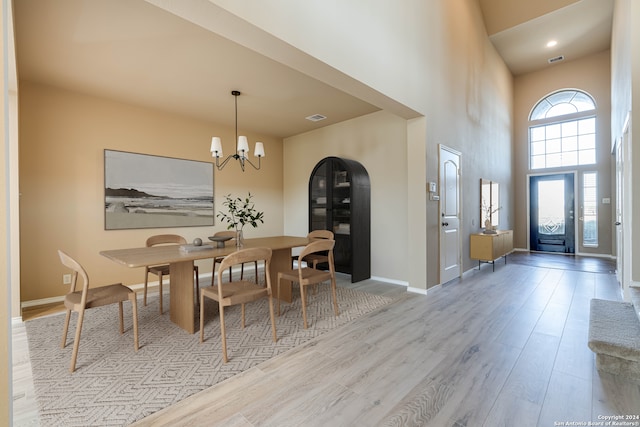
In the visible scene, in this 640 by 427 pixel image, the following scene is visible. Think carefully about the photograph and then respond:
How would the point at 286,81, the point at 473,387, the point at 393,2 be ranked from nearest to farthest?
1. the point at 473,387
2. the point at 393,2
3. the point at 286,81

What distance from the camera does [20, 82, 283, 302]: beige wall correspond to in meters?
3.46

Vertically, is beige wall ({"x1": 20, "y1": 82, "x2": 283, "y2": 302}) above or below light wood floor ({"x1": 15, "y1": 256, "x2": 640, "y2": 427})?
above

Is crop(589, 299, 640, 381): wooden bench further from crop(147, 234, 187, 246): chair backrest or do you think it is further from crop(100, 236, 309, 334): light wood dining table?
crop(147, 234, 187, 246): chair backrest

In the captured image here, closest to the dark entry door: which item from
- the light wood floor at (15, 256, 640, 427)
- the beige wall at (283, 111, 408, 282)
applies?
the light wood floor at (15, 256, 640, 427)

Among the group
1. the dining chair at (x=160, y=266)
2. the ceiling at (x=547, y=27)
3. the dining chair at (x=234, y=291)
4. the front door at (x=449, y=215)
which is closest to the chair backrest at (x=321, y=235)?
the dining chair at (x=234, y=291)

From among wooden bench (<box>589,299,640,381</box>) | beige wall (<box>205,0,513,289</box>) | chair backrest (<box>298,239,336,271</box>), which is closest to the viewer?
wooden bench (<box>589,299,640,381</box>)

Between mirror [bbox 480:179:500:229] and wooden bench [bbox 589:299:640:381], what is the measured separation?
330cm

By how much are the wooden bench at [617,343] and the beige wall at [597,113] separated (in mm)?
5732

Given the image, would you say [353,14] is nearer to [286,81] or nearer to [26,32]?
[286,81]

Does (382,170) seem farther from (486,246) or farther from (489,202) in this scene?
(489,202)

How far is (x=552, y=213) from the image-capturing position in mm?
7266

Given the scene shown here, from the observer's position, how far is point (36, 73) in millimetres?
3238

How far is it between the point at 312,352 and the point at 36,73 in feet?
13.9

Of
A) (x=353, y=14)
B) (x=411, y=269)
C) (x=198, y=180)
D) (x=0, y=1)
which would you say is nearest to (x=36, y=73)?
(x=198, y=180)
